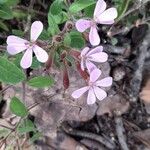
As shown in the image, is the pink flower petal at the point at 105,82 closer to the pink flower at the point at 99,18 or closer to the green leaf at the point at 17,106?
the pink flower at the point at 99,18

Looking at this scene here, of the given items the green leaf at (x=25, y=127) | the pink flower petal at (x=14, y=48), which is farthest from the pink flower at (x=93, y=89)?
the green leaf at (x=25, y=127)

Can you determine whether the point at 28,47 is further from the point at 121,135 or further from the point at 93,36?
the point at 121,135

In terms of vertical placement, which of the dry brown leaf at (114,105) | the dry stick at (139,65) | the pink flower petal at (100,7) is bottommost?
A: the dry brown leaf at (114,105)

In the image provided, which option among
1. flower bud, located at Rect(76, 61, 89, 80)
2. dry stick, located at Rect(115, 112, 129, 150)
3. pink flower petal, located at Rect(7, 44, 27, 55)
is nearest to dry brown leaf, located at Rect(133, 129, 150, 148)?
dry stick, located at Rect(115, 112, 129, 150)

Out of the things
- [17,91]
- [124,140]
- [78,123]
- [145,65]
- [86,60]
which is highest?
[86,60]

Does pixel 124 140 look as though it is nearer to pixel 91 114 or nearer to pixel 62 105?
pixel 91 114

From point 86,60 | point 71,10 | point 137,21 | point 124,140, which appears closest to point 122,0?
point 137,21
